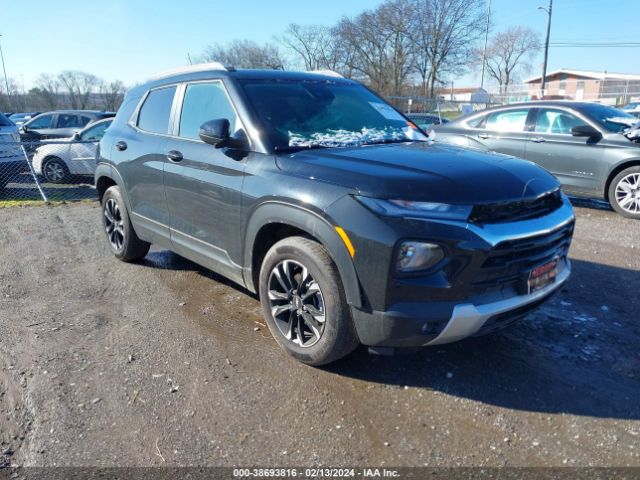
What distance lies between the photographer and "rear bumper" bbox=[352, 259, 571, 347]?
2.65 m

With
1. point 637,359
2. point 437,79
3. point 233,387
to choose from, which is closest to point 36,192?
point 233,387

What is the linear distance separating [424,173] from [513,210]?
54cm

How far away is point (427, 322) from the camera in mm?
2656

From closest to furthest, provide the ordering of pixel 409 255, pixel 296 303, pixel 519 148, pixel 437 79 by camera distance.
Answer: pixel 409 255, pixel 296 303, pixel 519 148, pixel 437 79

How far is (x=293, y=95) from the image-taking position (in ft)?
12.8

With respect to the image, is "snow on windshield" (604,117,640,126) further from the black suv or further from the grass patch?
the grass patch

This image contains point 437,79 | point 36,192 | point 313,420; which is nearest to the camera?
point 313,420

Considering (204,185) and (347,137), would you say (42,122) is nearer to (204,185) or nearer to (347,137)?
(204,185)

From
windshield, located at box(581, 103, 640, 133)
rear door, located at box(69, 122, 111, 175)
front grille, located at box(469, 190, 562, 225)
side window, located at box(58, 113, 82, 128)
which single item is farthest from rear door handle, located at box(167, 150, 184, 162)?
side window, located at box(58, 113, 82, 128)

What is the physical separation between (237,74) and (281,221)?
4.61 feet

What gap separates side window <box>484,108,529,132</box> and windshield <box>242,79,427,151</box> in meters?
4.70

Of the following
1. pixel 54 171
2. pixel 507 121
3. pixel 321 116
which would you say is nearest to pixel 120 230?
pixel 321 116

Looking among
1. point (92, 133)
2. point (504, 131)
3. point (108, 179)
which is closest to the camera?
point (108, 179)

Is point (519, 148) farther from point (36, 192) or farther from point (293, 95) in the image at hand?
point (36, 192)
